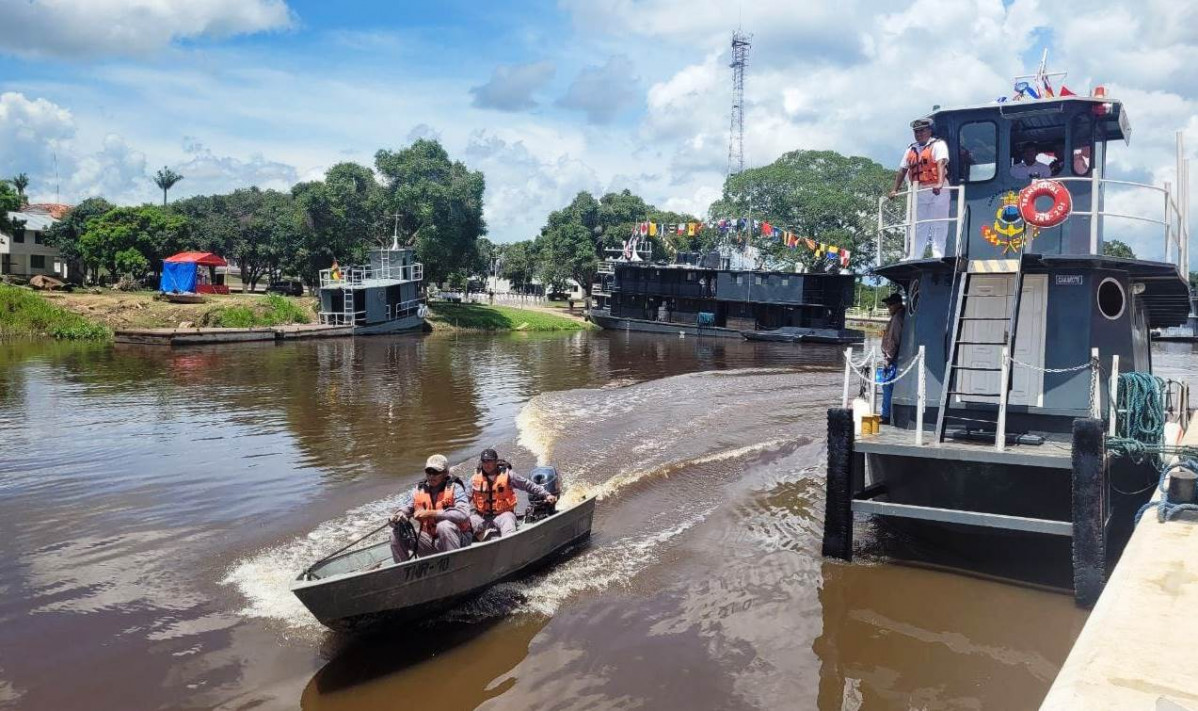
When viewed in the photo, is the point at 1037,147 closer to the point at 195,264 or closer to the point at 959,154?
the point at 959,154

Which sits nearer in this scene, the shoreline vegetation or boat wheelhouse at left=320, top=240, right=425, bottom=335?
the shoreline vegetation

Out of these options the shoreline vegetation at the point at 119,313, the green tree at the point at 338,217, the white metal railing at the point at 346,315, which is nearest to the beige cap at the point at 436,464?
the shoreline vegetation at the point at 119,313

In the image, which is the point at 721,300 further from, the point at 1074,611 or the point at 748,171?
the point at 1074,611

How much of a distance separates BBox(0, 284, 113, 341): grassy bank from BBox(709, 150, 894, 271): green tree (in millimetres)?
48609

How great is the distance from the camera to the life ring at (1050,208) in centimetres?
996

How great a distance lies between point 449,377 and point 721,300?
32.4 meters

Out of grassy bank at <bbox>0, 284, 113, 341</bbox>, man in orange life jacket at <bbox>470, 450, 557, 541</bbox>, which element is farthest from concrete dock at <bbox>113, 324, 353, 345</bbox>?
man in orange life jacket at <bbox>470, 450, 557, 541</bbox>

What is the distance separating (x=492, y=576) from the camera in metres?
9.03

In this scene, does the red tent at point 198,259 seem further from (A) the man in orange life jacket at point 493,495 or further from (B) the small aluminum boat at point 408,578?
(B) the small aluminum boat at point 408,578

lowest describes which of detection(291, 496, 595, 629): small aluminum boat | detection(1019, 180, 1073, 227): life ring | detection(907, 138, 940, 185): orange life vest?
detection(291, 496, 595, 629): small aluminum boat

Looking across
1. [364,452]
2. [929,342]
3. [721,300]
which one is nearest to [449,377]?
[364,452]

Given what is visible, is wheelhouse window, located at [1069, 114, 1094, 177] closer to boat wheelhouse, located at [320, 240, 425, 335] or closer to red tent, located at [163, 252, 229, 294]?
boat wheelhouse, located at [320, 240, 425, 335]

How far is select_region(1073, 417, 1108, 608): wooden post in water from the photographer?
28.3 ft

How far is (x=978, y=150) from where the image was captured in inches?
455
